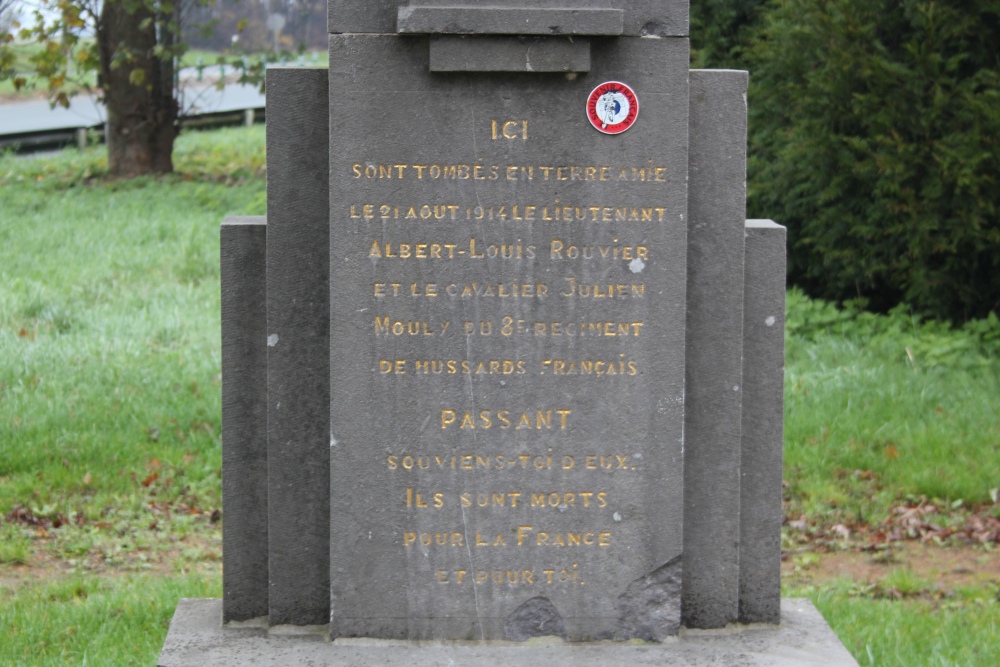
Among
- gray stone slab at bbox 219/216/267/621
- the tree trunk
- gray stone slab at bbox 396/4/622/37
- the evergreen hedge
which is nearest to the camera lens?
gray stone slab at bbox 396/4/622/37

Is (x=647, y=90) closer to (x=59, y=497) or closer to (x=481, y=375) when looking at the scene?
(x=481, y=375)

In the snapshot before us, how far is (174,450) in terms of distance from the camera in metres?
7.25

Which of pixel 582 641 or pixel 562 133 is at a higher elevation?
pixel 562 133

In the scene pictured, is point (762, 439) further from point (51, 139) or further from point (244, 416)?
point (51, 139)

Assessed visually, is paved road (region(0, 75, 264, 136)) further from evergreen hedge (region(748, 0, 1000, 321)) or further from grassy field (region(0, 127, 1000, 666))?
evergreen hedge (region(748, 0, 1000, 321))

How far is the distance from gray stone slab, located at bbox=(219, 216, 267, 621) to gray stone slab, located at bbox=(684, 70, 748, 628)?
1.30 metres

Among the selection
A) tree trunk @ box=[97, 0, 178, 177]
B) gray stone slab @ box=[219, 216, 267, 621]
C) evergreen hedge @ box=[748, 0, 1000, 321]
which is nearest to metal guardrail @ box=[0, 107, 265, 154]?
tree trunk @ box=[97, 0, 178, 177]

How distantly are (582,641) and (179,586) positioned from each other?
7.51ft

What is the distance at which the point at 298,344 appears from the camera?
12.7 feet

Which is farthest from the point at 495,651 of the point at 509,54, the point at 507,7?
the point at 507,7

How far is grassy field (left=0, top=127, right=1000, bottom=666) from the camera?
17.1 ft

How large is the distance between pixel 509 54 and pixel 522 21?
97 millimetres

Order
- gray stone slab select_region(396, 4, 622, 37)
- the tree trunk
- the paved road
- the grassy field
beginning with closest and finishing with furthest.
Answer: gray stone slab select_region(396, 4, 622, 37)
the grassy field
the tree trunk
the paved road

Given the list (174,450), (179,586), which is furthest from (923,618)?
(174,450)
